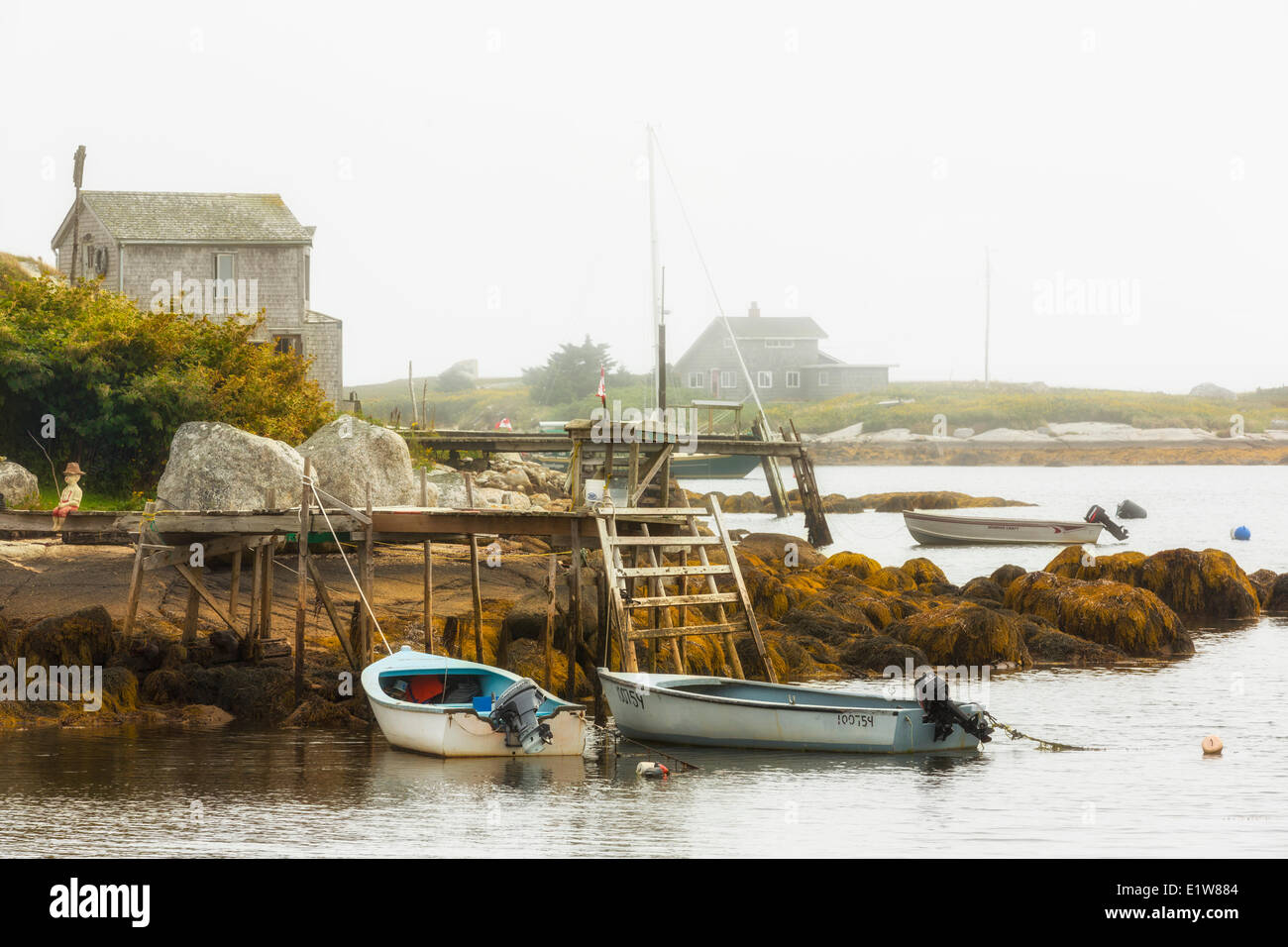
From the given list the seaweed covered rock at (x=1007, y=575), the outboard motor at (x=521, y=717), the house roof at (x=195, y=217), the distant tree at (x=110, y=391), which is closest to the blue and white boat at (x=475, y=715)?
the outboard motor at (x=521, y=717)

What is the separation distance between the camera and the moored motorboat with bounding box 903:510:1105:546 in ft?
196

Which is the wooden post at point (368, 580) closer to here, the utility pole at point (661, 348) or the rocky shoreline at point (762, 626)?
the rocky shoreline at point (762, 626)

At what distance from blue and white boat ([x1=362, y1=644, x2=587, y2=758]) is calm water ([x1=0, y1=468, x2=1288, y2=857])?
0.25 metres

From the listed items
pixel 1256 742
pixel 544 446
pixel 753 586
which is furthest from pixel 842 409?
pixel 1256 742

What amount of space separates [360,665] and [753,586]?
40.6 feet

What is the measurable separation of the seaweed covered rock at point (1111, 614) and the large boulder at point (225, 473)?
1786 centimetres

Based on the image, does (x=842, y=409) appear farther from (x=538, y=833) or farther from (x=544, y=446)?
(x=538, y=833)

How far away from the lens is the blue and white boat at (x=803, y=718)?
2081cm

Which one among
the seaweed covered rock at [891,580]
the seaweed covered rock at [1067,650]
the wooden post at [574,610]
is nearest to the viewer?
the wooden post at [574,610]

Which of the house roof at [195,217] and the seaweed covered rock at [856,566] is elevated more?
the house roof at [195,217]

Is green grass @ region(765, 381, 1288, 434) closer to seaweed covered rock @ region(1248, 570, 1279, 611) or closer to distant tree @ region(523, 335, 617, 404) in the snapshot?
distant tree @ region(523, 335, 617, 404)

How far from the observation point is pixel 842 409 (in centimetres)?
13238

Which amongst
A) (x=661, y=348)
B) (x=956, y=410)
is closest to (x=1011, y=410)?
(x=956, y=410)

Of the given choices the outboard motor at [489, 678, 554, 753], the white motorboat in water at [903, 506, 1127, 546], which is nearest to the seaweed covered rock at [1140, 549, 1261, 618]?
the white motorboat in water at [903, 506, 1127, 546]
